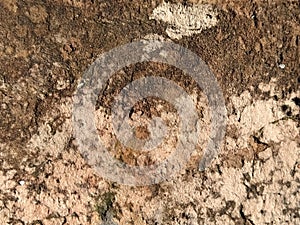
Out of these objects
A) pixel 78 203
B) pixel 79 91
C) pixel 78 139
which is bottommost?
pixel 78 203

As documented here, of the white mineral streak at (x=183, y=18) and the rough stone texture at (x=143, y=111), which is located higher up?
the white mineral streak at (x=183, y=18)

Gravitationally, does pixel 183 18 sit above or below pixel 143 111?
above

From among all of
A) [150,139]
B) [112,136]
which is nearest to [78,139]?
[112,136]

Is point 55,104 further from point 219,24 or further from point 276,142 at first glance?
point 276,142

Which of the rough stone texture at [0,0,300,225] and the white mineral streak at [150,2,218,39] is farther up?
the white mineral streak at [150,2,218,39]

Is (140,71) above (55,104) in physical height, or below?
above

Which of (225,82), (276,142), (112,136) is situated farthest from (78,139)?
(276,142)
